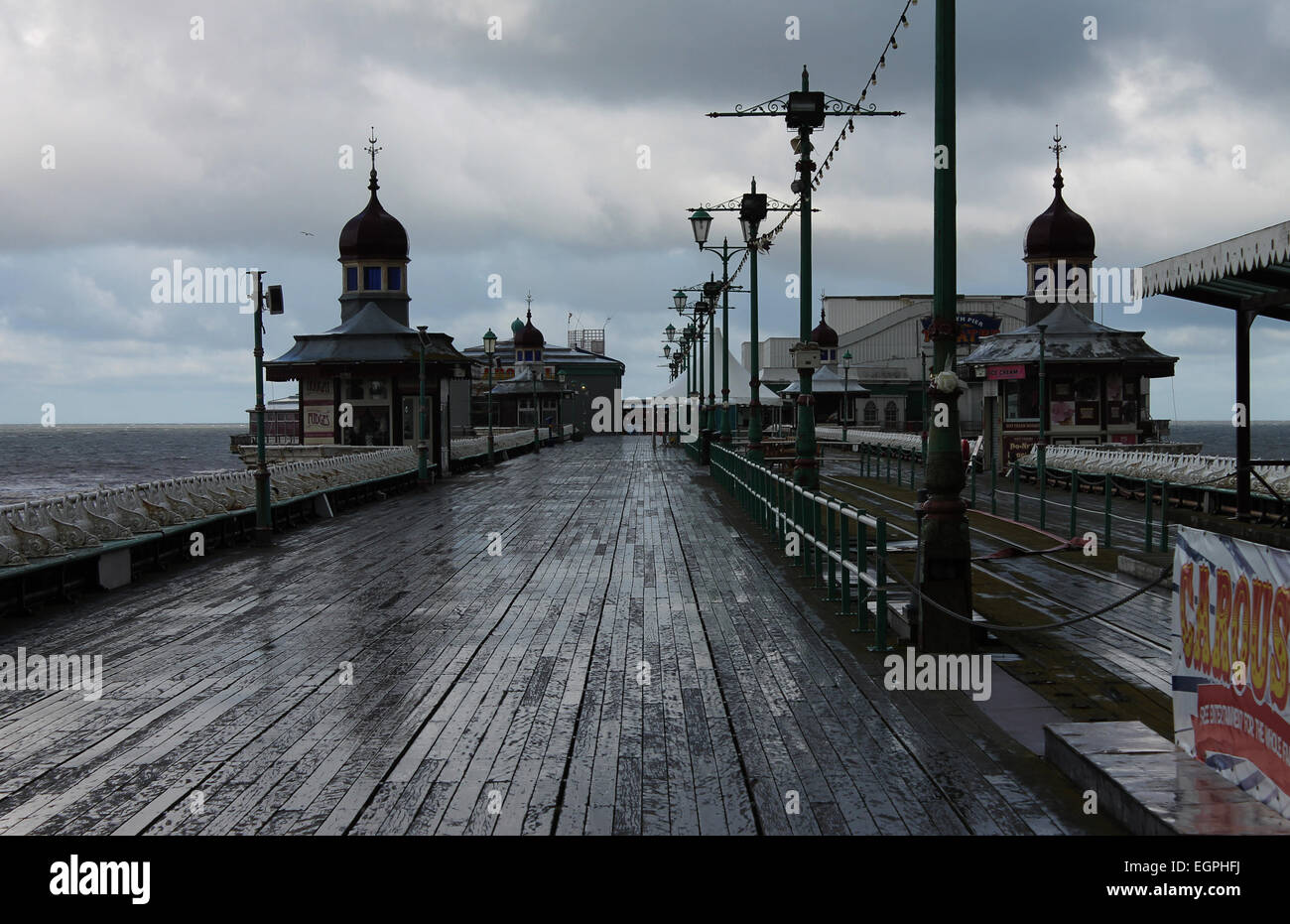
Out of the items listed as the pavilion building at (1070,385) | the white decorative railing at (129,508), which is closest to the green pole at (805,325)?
the white decorative railing at (129,508)

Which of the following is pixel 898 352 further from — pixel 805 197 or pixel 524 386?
pixel 805 197

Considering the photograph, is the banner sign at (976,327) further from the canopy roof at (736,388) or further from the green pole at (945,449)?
the green pole at (945,449)

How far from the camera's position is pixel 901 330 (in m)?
91.5

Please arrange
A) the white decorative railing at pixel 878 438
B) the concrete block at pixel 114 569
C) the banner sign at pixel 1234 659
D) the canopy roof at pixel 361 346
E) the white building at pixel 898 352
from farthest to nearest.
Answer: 1. the white building at pixel 898 352
2. the white decorative railing at pixel 878 438
3. the canopy roof at pixel 361 346
4. the concrete block at pixel 114 569
5. the banner sign at pixel 1234 659

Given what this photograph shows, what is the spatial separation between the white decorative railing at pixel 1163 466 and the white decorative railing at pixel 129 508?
14971 mm

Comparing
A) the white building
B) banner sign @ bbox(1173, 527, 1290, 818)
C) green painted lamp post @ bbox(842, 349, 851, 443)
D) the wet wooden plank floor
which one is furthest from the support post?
the white building

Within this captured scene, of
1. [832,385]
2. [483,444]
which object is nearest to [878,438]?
[483,444]

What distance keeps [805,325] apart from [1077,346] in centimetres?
2202

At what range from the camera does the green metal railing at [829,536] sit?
32.6 feet

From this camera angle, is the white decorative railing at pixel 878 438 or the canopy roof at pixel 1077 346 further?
the white decorative railing at pixel 878 438
